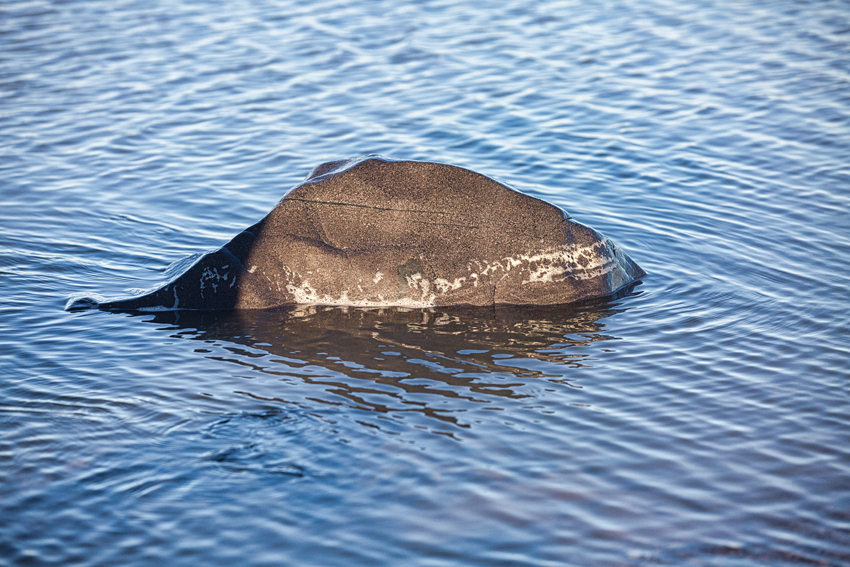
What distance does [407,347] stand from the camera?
604cm

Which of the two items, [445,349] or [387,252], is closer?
[445,349]

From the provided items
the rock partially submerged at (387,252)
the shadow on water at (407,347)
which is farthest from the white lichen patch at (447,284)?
the shadow on water at (407,347)

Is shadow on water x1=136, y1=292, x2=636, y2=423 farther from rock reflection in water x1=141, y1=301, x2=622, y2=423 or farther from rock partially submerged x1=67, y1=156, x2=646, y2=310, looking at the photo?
rock partially submerged x1=67, y1=156, x2=646, y2=310

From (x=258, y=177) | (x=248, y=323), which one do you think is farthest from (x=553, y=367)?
(x=258, y=177)

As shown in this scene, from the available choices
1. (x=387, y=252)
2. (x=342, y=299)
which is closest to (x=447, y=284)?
(x=387, y=252)

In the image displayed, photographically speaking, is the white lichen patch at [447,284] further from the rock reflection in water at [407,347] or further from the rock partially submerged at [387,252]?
the rock reflection in water at [407,347]

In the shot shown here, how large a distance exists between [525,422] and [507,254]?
80.1 inches

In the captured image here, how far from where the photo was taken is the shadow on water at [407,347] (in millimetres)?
5418

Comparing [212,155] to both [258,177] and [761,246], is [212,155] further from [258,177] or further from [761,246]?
[761,246]

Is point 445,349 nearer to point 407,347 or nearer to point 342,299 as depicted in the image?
point 407,347

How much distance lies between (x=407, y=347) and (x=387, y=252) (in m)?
1.00

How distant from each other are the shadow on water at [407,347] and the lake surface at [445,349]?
0.03 m

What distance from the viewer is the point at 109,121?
11.5m

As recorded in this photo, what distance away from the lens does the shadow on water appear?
5.42 meters
